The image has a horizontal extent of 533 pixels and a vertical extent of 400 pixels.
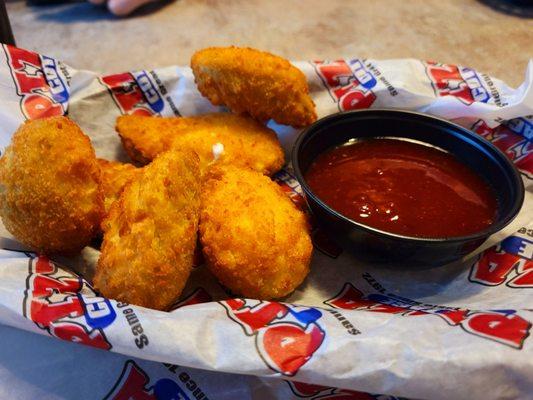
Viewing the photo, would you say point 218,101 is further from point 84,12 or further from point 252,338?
point 84,12

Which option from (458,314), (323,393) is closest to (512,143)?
(458,314)

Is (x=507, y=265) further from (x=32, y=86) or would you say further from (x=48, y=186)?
(x=32, y=86)

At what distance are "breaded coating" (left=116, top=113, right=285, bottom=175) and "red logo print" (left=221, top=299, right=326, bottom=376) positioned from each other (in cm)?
58

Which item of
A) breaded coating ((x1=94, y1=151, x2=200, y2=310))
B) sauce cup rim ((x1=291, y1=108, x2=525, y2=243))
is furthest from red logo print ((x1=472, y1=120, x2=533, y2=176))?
breaded coating ((x1=94, y1=151, x2=200, y2=310))

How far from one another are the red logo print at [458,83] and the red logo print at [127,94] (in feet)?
3.40

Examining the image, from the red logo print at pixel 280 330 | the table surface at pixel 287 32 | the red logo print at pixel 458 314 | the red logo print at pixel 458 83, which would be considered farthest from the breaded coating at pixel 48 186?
the table surface at pixel 287 32

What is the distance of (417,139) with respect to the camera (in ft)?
5.73

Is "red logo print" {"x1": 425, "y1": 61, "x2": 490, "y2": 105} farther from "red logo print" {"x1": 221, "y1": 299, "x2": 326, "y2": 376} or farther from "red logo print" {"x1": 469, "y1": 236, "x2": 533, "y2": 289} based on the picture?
"red logo print" {"x1": 221, "y1": 299, "x2": 326, "y2": 376}

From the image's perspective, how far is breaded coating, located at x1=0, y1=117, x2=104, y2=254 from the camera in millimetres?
1290

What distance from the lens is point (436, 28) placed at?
3.12 metres

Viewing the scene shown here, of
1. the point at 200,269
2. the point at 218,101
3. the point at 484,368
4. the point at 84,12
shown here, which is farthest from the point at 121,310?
the point at 84,12

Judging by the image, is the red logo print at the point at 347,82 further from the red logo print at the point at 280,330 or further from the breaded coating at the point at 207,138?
the red logo print at the point at 280,330

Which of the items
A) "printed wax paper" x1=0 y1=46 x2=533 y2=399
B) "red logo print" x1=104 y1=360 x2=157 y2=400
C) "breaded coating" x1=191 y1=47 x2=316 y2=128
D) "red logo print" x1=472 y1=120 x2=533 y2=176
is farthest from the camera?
"red logo print" x1=472 y1=120 x2=533 y2=176

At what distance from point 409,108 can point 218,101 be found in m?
0.67
